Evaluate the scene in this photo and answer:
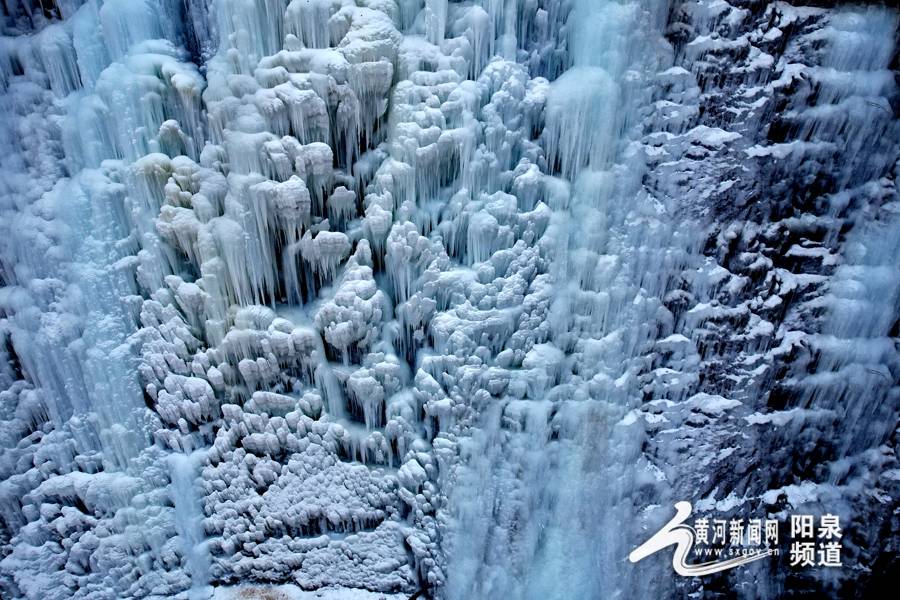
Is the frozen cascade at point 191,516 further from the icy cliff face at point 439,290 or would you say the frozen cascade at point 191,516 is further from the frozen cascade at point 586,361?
the frozen cascade at point 586,361

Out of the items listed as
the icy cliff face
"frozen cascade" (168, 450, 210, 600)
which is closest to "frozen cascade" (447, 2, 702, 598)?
the icy cliff face

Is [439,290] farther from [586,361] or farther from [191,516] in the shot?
[191,516]

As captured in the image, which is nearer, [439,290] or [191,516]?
[439,290]

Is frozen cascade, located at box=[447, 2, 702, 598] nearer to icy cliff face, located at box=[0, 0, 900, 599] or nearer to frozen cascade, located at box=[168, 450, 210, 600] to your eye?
icy cliff face, located at box=[0, 0, 900, 599]

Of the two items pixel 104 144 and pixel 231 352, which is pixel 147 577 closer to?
pixel 231 352

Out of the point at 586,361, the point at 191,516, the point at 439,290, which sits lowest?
the point at 191,516

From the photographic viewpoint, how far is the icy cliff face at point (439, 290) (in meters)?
2.45

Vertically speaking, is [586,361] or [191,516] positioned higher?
[586,361]

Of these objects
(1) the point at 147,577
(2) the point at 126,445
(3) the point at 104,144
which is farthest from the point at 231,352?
(1) the point at 147,577

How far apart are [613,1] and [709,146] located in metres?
0.80

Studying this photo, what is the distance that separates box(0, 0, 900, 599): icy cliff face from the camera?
2.45 metres

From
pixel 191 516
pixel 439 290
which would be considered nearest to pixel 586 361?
pixel 439 290

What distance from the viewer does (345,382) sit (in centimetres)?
269

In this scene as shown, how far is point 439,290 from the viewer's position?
2611 mm
